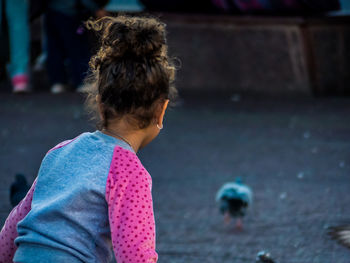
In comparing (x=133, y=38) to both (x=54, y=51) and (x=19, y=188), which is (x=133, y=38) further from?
(x=54, y=51)

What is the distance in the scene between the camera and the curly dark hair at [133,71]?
216 centimetres

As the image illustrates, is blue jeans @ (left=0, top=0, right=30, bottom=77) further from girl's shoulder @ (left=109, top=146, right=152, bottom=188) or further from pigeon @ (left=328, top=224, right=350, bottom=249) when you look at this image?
girl's shoulder @ (left=109, top=146, right=152, bottom=188)

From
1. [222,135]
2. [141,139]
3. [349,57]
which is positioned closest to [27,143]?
[222,135]

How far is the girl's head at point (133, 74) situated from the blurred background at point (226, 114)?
1.68m

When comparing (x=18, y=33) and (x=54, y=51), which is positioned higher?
(x=18, y=33)

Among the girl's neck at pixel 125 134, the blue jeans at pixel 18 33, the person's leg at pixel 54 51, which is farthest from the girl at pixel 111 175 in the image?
the person's leg at pixel 54 51

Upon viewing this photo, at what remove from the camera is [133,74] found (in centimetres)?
215

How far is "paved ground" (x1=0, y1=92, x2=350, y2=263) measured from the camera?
4057mm

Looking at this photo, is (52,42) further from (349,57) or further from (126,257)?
(126,257)

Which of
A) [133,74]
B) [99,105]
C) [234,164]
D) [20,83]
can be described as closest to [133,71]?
[133,74]

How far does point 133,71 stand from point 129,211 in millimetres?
406

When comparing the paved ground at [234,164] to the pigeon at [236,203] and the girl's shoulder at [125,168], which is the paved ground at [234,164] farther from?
the girl's shoulder at [125,168]

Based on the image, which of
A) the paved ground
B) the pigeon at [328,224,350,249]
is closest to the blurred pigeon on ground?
the paved ground

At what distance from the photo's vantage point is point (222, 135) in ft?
24.3
